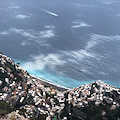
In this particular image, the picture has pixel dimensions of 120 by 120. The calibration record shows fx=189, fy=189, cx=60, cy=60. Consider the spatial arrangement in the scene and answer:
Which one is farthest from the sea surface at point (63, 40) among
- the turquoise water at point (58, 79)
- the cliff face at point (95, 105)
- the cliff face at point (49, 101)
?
the cliff face at point (95, 105)

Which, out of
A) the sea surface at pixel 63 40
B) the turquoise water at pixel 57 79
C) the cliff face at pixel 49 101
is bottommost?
the turquoise water at pixel 57 79

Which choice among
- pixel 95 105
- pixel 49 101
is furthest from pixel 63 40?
pixel 95 105

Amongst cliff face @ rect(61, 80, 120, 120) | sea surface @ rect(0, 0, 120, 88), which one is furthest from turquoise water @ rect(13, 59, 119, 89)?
cliff face @ rect(61, 80, 120, 120)

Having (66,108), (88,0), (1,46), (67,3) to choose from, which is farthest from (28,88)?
(88,0)

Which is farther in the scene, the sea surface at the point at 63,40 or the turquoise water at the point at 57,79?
the sea surface at the point at 63,40

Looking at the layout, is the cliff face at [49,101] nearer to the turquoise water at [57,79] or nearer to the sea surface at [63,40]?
the turquoise water at [57,79]

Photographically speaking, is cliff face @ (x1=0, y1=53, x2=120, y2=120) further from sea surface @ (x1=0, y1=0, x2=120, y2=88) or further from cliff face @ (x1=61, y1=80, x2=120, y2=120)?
sea surface @ (x1=0, y1=0, x2=120, y2=88)

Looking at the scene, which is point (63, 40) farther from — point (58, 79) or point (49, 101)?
point (49, 101)
